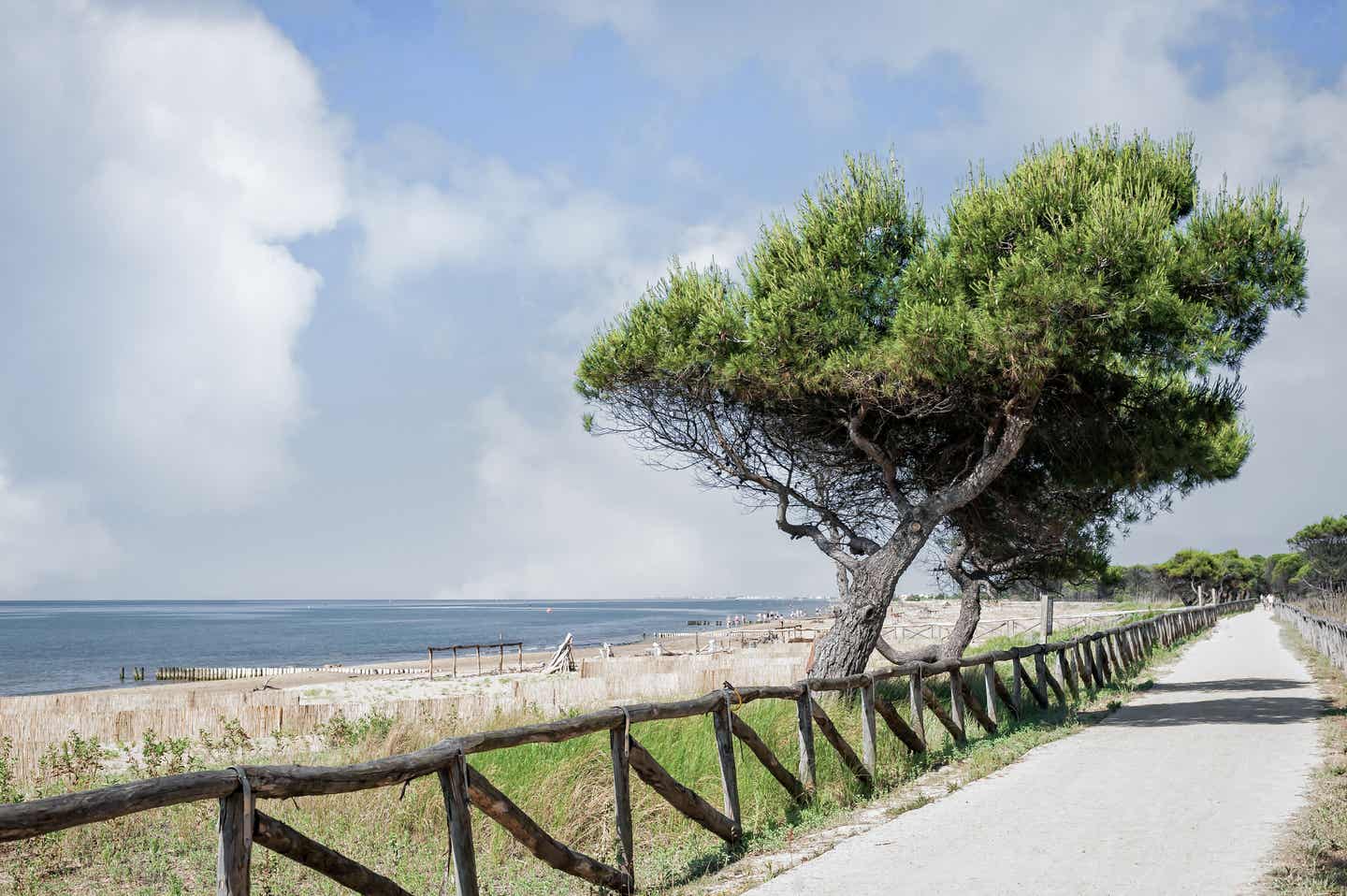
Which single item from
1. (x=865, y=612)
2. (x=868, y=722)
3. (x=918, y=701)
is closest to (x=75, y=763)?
(x=868, y=722)

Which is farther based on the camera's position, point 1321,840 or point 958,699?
point 958,699

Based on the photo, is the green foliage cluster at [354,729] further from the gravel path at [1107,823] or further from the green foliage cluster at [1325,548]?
the green foliage cluster at [1325,548]

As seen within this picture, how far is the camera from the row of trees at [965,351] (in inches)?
462

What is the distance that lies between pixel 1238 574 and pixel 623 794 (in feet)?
345

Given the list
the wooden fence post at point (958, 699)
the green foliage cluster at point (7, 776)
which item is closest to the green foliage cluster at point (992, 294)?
the wooden fence post at point (958, 699)

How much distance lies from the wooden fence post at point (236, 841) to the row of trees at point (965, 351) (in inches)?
382

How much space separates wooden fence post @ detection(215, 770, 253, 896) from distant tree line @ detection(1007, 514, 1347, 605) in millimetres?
60445

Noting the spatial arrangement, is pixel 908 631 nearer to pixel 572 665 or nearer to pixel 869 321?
pixel 572 665

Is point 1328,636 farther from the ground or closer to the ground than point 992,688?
closer to the ground

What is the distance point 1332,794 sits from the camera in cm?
829

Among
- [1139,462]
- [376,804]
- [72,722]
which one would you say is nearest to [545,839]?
[376,804]

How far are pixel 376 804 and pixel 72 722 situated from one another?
11820 millimetres

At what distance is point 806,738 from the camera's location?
8.81m

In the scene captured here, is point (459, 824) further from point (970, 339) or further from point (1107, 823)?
point (970, 339)
